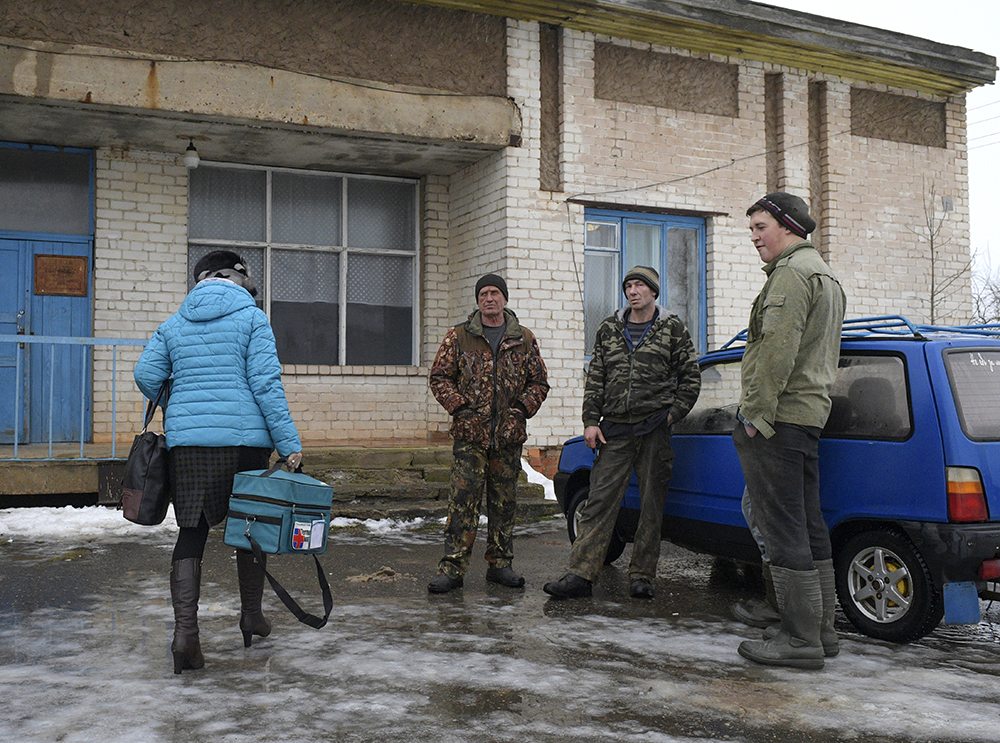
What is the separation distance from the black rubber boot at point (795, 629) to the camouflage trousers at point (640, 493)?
136 centimetres

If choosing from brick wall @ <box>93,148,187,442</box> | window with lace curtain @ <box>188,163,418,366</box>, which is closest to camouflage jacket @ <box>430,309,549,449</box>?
window with lace curtain @ <box>188,163,418,366</box>

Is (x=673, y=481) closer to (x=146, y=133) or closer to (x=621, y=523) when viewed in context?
(x=621, y=523)

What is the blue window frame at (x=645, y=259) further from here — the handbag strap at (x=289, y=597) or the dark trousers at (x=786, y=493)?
the handbag strap at (x=289, y=597)

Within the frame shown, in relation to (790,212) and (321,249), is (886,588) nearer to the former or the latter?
(790,212)

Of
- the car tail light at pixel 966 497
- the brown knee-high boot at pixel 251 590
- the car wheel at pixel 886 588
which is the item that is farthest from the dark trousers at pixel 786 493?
the brown knee-high boot at pixel 251 590

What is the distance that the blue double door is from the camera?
9.25 m

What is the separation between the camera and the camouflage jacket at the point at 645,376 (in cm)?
548

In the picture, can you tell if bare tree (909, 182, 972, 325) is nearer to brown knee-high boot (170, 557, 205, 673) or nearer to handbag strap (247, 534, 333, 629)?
handbag strap (247, 534, 333, 629)

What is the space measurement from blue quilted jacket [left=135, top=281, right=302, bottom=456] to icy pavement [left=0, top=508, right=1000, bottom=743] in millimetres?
981

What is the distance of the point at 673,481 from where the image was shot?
5781mm

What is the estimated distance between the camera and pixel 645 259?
34.9 ft

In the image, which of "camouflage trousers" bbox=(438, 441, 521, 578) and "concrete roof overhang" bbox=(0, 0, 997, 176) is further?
"concrete roof overhang" bbox=(0, 0, 997, 176)

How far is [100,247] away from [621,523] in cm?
619

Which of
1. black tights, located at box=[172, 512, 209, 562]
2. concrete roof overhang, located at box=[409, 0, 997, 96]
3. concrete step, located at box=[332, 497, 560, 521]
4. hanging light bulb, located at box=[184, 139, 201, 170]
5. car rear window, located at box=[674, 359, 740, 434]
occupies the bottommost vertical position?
concrete step, located at box=[332, 497, 560, 521]
